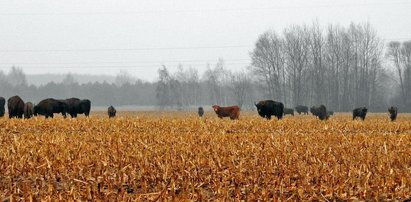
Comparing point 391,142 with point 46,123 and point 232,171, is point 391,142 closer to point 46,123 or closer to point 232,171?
point 232,171

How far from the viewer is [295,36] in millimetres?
90625

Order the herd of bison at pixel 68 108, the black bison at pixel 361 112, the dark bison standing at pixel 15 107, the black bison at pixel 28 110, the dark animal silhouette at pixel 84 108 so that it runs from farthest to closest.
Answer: the black bison at pixel 361 112, the dark animal silhouette at pixel 84 108, the black bison at pixel 28 110, the herd of bison at pixel 68 108, the dark bison standing at pixel 15 107

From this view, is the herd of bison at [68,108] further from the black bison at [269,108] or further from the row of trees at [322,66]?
the row of trees at [322,66]

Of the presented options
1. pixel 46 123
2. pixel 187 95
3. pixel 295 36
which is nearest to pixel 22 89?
pixel 187 95

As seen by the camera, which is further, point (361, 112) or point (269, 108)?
point (361, 112)

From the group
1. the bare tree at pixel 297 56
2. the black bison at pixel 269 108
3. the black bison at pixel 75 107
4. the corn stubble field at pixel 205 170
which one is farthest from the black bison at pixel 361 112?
the bare tree at pixel 297 56

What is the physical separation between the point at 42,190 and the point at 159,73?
10137cm

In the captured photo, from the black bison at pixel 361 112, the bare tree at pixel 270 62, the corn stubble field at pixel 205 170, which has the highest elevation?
the bare tree at pixel 270 62

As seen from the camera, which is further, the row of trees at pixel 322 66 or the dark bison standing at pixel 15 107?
the row of trees at pixel 322 66

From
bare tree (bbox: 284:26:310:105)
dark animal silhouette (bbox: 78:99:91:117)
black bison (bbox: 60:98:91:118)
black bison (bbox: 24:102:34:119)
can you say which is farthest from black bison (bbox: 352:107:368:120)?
bare tree (bbox: 284:26:310:105)

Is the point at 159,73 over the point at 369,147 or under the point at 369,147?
over

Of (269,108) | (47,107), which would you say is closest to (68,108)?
(47,107)

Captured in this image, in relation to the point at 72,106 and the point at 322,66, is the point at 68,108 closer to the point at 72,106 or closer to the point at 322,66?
the point at 72,106

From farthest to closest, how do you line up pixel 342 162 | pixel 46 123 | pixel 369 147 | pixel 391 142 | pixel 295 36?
pixel 295 36 < pixel 46 123 < pixel 391 142 < pixel 369 147 < pixel 342 162
